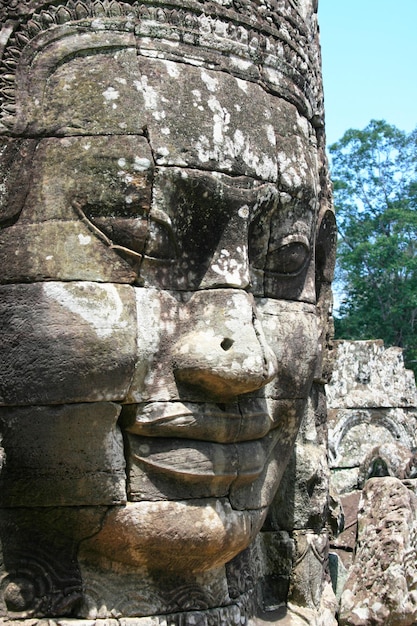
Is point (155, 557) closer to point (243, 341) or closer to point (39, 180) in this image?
point (243, 341)

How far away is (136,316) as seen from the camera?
12.5 ft

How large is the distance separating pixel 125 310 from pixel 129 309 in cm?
2

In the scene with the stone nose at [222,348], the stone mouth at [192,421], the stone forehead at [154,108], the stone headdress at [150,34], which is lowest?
the stone mouth at [192,421]

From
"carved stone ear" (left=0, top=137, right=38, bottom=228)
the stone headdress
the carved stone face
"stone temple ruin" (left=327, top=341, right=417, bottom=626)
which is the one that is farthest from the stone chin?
the stone headdress

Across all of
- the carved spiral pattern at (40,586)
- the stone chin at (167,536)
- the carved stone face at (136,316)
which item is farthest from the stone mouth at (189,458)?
the carved spiral pattern at (40,586)

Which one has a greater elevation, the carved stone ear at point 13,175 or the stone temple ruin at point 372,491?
the carved stone ear at point 13,175

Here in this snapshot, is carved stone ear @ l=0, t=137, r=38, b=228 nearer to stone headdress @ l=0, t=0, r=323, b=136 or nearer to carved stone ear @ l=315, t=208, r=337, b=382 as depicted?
stone headdress @ l=0, t=0, r=323, b=136

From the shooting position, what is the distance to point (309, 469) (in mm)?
4871

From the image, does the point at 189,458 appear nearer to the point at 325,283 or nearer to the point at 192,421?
the point at 192,421

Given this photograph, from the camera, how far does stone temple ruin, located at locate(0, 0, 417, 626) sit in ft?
12.2

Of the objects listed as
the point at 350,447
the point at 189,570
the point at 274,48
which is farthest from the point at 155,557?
the point at 350,447

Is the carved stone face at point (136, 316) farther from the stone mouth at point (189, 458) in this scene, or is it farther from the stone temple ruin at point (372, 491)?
the stone temple ruin at point (372, 491)

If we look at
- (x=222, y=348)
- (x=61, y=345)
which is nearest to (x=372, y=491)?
(x=222, y=348)

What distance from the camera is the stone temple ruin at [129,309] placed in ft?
12.2
